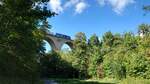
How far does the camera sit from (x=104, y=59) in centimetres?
6450

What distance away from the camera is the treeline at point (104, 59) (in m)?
51.0

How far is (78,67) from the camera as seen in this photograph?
72.2 meters

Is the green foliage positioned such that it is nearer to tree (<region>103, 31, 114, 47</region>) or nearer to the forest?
the forest

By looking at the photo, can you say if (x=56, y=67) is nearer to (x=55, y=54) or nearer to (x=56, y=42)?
(x=55, y=54)

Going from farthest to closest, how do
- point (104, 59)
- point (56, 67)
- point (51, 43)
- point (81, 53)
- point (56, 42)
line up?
Result: 1. point (56, 42)
2. point (51, 43)
3. point (81, 53)
4. point (56, 67)
5. point (104, 59)

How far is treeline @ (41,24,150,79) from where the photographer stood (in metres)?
51.0

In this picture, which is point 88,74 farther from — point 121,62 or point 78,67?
point 121,62

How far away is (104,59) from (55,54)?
40.1ft

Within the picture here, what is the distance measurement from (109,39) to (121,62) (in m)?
25.3

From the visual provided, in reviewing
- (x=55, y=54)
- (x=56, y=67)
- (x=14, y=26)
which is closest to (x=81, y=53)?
(x=55, y=54)

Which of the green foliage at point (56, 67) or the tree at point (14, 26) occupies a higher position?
the green foliage at point (56, 67)

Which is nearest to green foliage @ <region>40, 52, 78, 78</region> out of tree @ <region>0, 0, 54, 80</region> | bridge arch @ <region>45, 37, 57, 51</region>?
bridge arch @ <region>45, 37, 57, 51</region>

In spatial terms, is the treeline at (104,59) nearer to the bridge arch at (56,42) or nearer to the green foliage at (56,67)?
the green foliage at (56,67)

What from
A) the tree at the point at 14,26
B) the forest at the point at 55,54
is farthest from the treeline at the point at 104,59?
the tree at the point at 14,26
